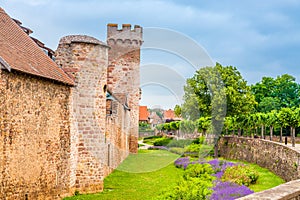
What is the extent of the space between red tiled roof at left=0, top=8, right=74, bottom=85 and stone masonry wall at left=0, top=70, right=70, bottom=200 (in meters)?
0.25

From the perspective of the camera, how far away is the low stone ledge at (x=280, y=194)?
643 centimetres

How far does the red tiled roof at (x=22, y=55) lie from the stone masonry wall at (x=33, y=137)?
0.25 m

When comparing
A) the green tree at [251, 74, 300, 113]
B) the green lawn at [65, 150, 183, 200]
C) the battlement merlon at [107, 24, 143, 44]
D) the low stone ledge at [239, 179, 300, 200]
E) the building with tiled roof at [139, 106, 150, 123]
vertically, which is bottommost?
the green lawn at [65, 150, 183, 200]

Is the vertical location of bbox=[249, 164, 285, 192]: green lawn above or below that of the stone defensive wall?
below

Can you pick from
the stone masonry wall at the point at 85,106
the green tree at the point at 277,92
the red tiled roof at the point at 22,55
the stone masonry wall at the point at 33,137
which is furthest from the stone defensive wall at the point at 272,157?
the green tree at the point at 277,92

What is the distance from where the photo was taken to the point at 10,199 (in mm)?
11375

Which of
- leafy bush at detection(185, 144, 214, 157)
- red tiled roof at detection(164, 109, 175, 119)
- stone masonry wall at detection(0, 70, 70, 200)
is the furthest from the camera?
red tiled roof at detection(164, 109, 175, 119)

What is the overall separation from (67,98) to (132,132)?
21537 mm

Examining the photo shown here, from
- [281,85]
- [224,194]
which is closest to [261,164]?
[224,194]

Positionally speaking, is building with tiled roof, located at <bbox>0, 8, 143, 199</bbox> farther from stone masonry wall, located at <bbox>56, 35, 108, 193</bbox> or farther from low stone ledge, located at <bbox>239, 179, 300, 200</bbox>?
low stone ledge, located at <bbox>239, 179, 300, 200</bbox>

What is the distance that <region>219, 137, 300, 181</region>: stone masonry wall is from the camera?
18264 mm

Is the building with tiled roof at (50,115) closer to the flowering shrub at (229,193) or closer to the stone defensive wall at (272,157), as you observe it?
the flowering shrub at (229,193)

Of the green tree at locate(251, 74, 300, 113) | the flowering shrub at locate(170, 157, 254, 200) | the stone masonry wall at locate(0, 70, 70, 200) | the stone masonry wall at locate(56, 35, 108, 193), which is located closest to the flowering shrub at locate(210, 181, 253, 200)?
the flowering shrub at locate(170, 157, 254, 200)

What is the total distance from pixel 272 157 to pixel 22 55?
1550 cm
